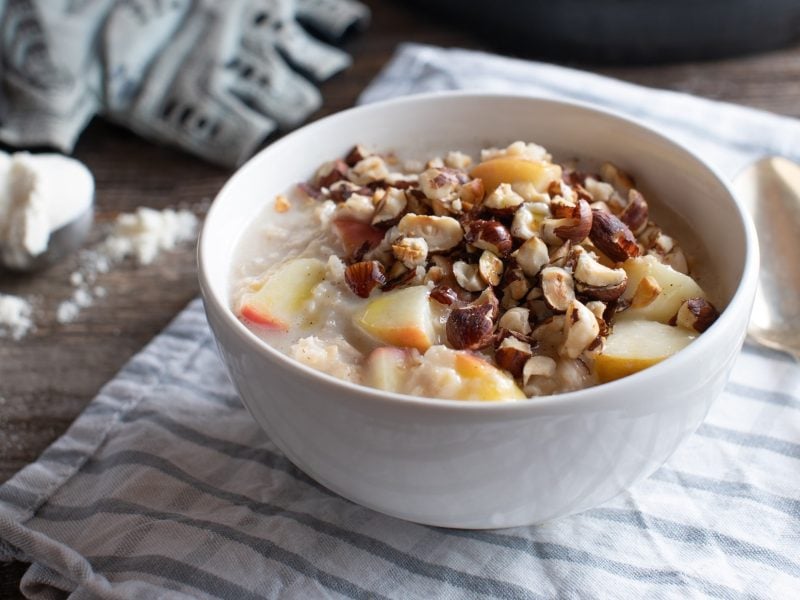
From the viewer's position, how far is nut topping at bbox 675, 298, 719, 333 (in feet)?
3.62

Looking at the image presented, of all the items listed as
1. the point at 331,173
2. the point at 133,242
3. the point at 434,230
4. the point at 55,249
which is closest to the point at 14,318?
the point at 55,249

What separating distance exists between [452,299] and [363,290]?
112 mm

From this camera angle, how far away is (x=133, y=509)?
1.29m

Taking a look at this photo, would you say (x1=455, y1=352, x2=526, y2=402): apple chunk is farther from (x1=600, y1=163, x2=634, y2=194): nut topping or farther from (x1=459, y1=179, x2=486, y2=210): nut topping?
(x1=600, y1=163, x2=634, y2=194): nut topping

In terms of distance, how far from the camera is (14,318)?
1747mm

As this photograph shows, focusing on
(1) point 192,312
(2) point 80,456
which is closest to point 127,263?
(1) point 192,312

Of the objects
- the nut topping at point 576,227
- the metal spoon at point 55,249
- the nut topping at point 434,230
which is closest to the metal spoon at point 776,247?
the nut topping at point 576,227

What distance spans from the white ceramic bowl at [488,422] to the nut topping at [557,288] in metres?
0.16

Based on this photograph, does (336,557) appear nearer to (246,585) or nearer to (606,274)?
(246,585)

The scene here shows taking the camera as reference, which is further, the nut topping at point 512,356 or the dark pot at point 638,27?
the dark pot at point 638,27

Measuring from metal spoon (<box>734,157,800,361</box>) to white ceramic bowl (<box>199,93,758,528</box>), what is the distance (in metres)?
0.30

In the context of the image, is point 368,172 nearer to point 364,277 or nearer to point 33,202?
point 364,277

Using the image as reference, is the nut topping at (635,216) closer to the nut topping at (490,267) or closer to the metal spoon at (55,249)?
the nut topping at (490,267)

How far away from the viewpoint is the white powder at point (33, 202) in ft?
5.85
